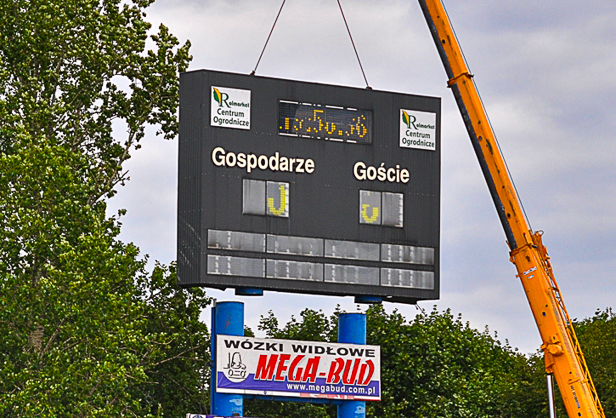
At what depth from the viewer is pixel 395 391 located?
127 ft

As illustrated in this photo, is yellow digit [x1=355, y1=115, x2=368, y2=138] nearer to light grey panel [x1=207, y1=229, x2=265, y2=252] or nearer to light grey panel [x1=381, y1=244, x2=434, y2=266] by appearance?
light grey panel [x1=381, y1=244, x2=434, y2=266]

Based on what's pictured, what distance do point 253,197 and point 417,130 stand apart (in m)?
4.97

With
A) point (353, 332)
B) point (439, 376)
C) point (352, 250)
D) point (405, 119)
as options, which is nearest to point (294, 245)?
point (352, 250)

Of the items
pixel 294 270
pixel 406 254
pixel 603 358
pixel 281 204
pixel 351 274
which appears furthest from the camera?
pixel 603 358

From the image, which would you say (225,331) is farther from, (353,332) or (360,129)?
(360,129)

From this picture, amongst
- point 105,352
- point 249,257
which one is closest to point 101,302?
point 105,352

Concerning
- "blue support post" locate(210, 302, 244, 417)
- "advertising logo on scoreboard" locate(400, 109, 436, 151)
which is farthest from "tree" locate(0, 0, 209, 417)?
"advertising logo on scoreboard" locate(400, 109, 436, 151)

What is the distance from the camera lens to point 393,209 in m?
29.5

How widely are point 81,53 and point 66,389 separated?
34.1ft

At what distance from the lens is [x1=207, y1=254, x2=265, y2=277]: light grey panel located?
27.2 m

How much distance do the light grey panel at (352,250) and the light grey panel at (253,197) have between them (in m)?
1.83

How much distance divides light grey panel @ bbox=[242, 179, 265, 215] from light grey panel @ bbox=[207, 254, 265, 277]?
118cm

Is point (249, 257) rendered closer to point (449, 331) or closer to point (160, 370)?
point (160, 370)

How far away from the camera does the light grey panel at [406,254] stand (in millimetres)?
29031
